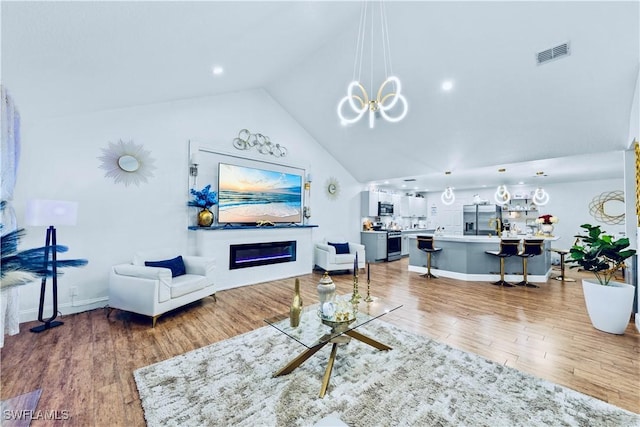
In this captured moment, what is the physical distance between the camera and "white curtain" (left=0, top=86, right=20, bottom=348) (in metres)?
2.32

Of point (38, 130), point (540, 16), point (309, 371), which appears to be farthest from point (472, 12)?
point (38, 130)

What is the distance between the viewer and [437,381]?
210cm

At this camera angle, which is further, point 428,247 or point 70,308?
point 428,247

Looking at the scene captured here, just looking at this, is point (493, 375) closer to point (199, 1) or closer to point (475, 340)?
point (475, 340)

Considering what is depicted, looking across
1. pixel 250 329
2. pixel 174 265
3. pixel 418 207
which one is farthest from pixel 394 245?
pixel 174 265

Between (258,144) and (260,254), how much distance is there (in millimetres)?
2230

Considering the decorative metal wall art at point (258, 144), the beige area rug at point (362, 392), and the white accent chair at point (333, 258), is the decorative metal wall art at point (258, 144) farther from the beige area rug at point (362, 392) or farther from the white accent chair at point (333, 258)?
the beige area rug at point (362, 392)

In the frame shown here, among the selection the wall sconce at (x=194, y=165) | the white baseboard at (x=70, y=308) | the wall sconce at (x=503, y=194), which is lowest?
the white baseboard at (x=70, y=308)

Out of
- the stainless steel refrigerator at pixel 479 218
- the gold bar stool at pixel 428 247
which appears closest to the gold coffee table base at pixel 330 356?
the gold bar stool at pixel 428 247

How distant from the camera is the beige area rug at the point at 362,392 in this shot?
1725mm

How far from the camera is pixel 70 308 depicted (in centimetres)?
352

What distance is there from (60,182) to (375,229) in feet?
22.5

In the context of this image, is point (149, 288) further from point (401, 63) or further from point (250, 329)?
point (401, 63)

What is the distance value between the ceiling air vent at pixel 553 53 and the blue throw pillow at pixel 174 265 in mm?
5477
